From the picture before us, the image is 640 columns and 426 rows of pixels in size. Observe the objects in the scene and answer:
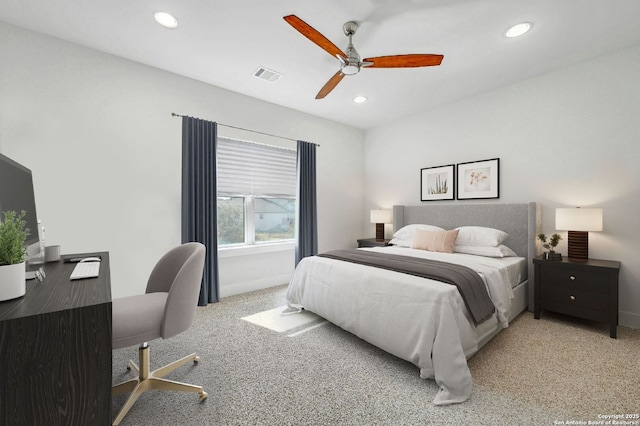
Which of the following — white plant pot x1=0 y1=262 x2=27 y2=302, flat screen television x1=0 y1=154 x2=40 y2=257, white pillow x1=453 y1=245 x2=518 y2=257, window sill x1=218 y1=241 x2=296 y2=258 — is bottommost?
window sill x1=218 y1=241 x2=296 y2=258

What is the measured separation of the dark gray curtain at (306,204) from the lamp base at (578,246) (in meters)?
3.11

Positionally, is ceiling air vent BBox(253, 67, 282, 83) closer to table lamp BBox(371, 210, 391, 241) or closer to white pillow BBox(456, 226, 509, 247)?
table lamp BBox(371, 210, 391, 241)

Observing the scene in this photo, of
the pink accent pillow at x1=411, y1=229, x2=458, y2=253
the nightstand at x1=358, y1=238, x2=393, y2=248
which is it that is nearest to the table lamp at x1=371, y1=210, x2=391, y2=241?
the nightstand at x1=358, y1=238, x2=393, y2=248

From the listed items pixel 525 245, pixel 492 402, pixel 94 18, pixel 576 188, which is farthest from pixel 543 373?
pixel 94 18

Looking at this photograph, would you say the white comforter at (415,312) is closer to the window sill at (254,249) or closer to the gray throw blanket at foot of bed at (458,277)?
the gray throw blanket at foot of bed at (458,277)

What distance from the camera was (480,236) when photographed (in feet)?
10.9

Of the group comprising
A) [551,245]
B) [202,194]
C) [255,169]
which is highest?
[255,169]

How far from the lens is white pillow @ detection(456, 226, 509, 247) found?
322 cm

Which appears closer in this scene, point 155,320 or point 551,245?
point 155,320

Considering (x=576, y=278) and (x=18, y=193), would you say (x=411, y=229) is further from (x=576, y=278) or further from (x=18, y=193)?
(x=18, y=193)

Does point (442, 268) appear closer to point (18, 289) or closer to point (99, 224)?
point (18, 289)

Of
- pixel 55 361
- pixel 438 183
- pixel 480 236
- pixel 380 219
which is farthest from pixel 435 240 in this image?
pixel 55 361

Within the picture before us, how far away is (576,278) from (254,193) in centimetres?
377

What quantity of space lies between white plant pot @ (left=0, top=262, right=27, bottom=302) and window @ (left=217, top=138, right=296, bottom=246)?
2771 millimetres
